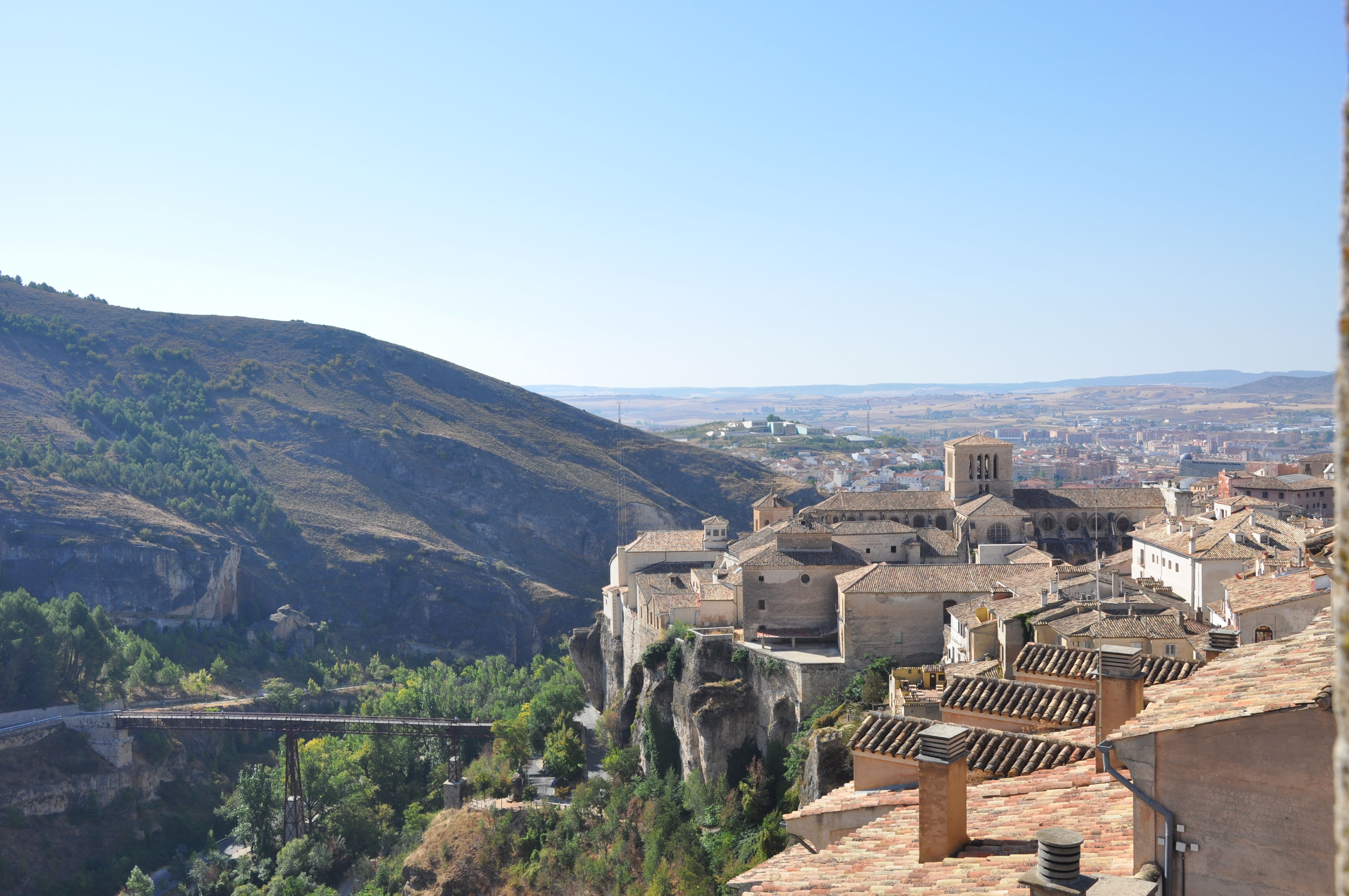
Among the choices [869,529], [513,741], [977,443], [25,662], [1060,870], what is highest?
[977,443]

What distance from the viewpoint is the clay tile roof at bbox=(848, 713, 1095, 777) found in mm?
14648

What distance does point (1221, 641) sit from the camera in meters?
14.7

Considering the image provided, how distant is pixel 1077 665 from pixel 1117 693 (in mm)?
→ 6457

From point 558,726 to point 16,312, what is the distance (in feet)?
417

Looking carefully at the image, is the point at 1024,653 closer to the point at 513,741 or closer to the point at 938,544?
the point at 938,544

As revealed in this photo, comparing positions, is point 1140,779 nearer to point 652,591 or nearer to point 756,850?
point 756,850

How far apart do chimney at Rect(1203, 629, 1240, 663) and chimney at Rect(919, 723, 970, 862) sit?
4.99m

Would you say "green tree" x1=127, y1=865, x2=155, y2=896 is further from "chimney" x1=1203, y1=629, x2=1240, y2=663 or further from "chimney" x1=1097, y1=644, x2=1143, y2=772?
"chimney" x1=1203, y1=629, x2=1240, y2=663

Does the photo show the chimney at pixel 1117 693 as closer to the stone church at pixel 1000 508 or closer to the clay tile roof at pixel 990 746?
the clay tile roof at pixel 990 746

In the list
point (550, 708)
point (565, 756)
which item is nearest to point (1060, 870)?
point (565, 756)

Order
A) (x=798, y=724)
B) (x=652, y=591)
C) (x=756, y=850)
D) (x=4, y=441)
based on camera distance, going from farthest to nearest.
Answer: (x=4, y=441) < (x=652, y=591) < (x=798, y=724) < (x=756, y=850)

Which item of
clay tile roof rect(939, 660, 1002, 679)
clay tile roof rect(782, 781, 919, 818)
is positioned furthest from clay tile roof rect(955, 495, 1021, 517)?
clay tile roof rect(782, 781, 919, 818)

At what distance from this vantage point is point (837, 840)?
15.3 metres

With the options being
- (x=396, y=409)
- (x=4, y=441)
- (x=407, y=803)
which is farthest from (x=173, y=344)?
(x=407, y=803)
